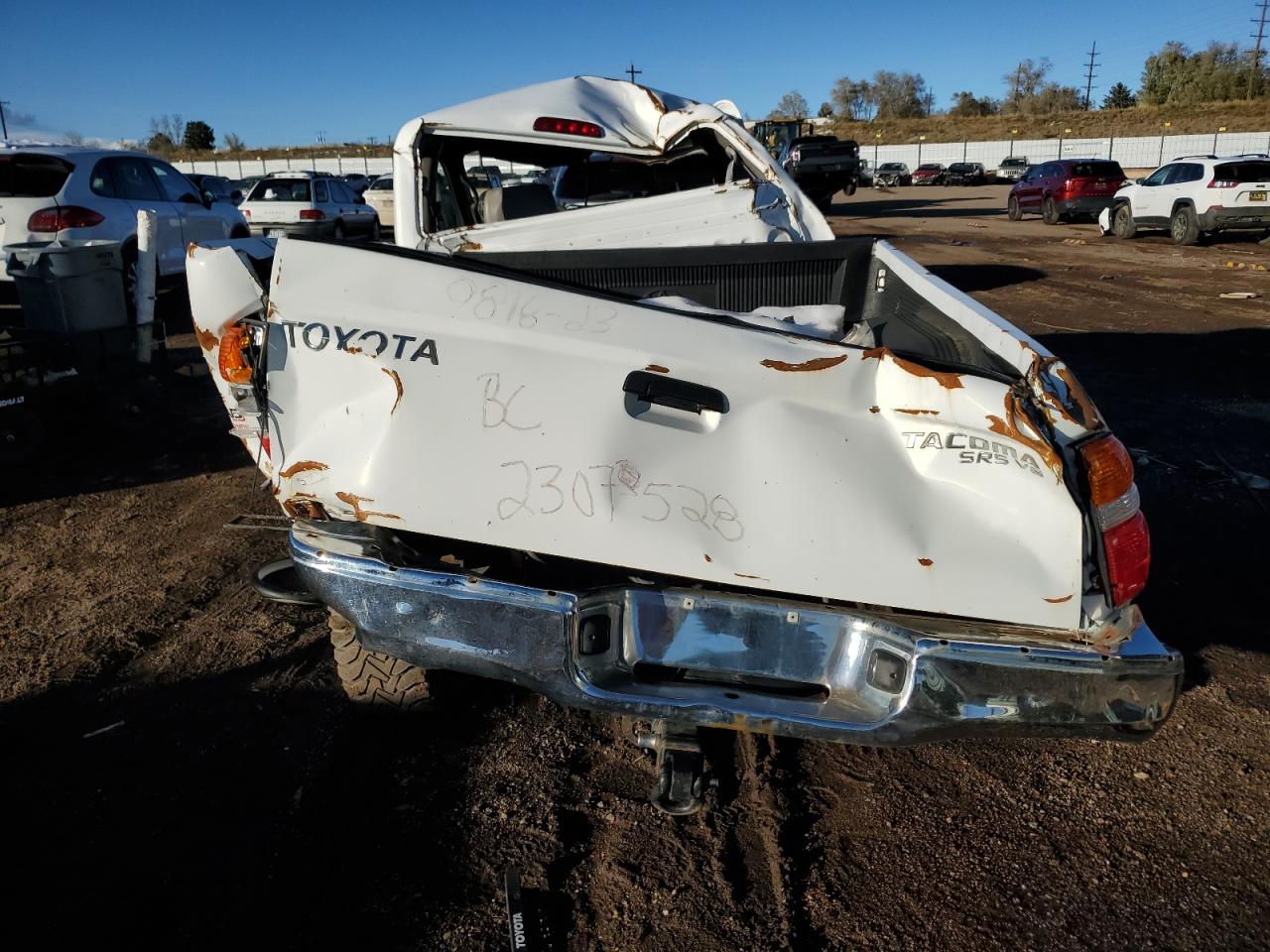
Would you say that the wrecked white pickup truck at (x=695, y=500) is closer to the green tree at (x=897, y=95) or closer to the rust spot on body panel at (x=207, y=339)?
the rust spot on body panel at (x=207, y=339)

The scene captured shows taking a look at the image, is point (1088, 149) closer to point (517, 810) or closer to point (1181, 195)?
point (1181, 195)

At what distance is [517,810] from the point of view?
104 inches

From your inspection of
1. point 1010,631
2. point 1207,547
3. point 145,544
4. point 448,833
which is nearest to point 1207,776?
point 1010,631

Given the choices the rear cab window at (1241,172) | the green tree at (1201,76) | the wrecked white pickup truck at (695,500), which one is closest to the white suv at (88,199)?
the wrecked white pickup truck at (695,500)

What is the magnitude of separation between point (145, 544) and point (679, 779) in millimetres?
3283

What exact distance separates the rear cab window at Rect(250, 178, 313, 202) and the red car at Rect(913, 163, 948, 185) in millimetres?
38500

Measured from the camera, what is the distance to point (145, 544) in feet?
14.9

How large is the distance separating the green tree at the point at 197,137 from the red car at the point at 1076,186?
2981 inches

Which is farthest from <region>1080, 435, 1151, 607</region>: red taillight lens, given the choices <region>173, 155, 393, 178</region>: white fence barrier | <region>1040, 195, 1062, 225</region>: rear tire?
<region>173, 155, 393, 178</region>: white fence barrier

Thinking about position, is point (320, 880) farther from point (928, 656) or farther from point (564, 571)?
point (928, 656)

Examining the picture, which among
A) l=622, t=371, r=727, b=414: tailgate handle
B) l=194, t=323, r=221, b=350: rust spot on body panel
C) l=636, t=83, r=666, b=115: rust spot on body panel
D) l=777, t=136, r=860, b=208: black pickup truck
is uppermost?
l=777, t=136, r=860, b=208: black pickup truck

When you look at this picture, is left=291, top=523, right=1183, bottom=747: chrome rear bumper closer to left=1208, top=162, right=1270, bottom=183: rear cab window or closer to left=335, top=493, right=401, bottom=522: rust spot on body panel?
left=335, top=493, right=401, bottom=522: rust spot on body panel

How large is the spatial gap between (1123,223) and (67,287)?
65.0 ft

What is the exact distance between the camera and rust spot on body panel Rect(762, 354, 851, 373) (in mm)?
2203
